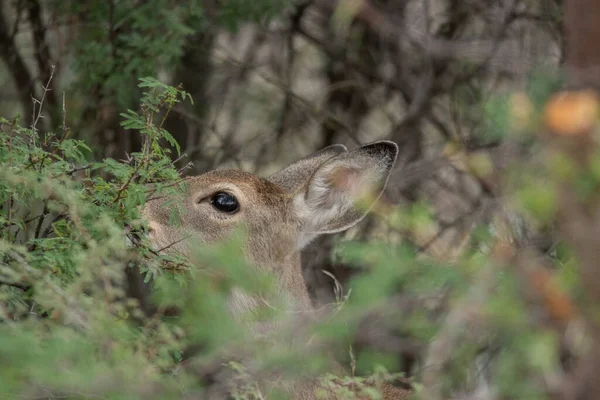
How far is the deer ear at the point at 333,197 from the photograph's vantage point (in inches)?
230

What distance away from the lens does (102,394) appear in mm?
2508

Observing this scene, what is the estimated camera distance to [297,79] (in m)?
9.00

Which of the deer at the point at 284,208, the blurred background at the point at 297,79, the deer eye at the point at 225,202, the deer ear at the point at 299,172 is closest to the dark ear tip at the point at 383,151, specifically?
the deer at the point at 284,208

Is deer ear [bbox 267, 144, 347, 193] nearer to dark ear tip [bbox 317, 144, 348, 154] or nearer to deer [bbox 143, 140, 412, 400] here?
dark ear tip [bbox 317, 144, 348, 154]

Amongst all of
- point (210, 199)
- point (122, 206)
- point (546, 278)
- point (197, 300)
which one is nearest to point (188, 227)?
point (210, 199)

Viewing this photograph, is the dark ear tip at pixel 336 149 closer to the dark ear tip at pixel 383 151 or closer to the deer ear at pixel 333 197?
the deer ear at pixel 333 197

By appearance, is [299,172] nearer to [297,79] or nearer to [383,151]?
[383,151]

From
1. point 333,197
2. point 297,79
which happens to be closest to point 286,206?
point 333,197

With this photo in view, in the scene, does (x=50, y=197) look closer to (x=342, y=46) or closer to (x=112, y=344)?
(x=112, y=344)

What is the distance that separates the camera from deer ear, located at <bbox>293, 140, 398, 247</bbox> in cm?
584

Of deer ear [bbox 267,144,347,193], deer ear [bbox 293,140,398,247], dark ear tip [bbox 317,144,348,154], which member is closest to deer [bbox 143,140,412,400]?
deer ear [bbox 293,140,398,247]

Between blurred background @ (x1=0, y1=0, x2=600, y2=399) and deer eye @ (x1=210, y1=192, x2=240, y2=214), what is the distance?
24.3 inches

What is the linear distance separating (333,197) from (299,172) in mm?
462

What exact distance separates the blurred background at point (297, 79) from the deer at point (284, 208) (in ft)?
0.61
